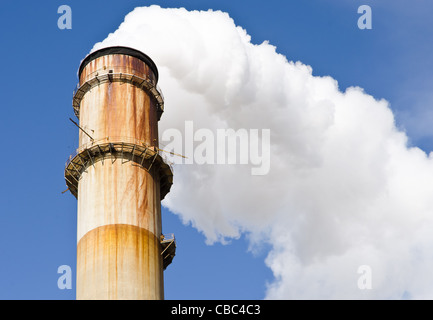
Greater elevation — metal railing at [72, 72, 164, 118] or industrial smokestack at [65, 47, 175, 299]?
metal railing at [72, 72, 164, 118]

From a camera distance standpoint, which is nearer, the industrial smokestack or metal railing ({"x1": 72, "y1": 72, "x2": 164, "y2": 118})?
the industrial smokestack

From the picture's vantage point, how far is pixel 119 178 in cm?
6012

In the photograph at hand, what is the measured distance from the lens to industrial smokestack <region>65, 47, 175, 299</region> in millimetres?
56656

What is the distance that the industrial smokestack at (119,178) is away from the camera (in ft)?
186

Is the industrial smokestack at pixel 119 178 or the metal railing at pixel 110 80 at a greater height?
the metal railing at pixel 110 80

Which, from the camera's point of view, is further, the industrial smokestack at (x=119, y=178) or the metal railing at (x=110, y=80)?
the metal railing at (x=110, y=80)

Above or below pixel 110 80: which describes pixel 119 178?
below

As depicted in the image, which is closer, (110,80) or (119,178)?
(119,178)
